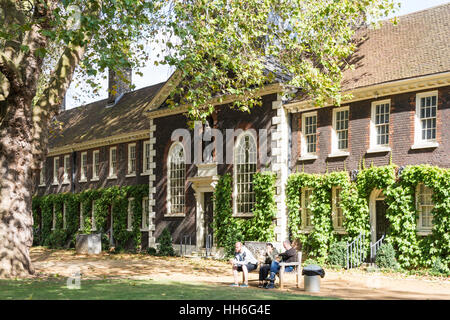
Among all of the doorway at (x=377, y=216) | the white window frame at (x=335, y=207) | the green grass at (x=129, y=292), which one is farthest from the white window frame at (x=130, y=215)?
the green grass at (x=129, y=292)

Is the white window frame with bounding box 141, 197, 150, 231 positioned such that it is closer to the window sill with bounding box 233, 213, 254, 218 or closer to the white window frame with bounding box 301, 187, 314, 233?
the window sill with bounding box 233, 213, 254, 218

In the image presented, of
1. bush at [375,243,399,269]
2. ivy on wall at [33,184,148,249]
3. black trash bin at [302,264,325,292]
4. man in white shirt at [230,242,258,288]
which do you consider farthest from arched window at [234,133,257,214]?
black trash bin at [302,264,325,292]

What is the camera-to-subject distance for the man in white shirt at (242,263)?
50.4 feet

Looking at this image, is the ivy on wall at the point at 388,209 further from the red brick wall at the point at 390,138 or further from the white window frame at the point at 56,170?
the white window frame at the point at 56,170

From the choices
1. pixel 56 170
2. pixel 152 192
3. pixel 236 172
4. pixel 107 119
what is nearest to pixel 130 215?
pixel 152 192

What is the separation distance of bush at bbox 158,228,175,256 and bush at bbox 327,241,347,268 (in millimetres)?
9312

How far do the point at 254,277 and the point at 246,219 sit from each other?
640 cm

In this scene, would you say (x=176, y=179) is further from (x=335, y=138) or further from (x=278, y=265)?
(x=278, y=265)

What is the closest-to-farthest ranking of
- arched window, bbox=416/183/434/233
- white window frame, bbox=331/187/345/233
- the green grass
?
the green grass
arched window, bbox=416/183/434/233
white window frame, bbox=331/187/345/233

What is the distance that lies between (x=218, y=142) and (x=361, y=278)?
10.6 meters

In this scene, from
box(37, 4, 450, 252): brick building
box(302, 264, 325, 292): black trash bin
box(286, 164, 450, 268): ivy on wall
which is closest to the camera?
box(302, 264, 325, 292): black trash bin

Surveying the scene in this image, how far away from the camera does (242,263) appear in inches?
606

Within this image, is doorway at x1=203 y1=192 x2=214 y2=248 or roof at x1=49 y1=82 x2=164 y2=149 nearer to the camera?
doorway at x1=203 y1=192 x2=214 y2=248

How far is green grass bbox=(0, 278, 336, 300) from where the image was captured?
39.3 ft
